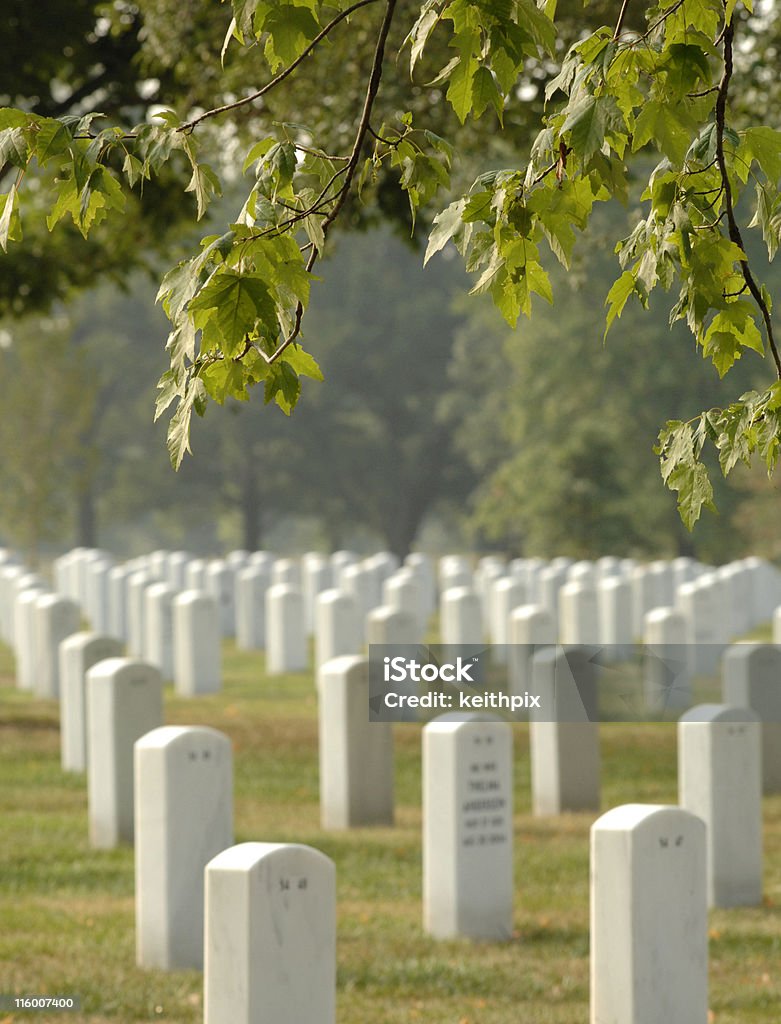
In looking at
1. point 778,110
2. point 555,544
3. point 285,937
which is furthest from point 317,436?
point 285,937

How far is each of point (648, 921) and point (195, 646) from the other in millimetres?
12571

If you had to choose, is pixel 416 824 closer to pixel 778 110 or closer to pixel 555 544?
pixel 778 110

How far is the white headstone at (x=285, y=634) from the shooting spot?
20.0 meters

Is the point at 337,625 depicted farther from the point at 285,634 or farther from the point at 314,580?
the point at 314,580

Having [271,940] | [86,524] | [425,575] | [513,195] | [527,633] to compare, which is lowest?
[271,940]

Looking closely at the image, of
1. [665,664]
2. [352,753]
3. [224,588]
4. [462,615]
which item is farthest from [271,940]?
[224,588]

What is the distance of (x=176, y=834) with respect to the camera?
6988 mm

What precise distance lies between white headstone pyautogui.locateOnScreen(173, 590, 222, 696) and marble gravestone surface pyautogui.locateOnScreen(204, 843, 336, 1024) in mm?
12870

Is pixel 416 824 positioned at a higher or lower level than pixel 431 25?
lower

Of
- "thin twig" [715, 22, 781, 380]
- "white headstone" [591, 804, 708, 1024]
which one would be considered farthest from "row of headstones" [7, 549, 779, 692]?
"thin twig" [715, 22, 781, 380]

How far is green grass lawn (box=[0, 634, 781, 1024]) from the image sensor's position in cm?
649

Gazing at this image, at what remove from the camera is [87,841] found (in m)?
9.69

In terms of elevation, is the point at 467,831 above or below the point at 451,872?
above

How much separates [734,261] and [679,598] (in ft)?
55.4
